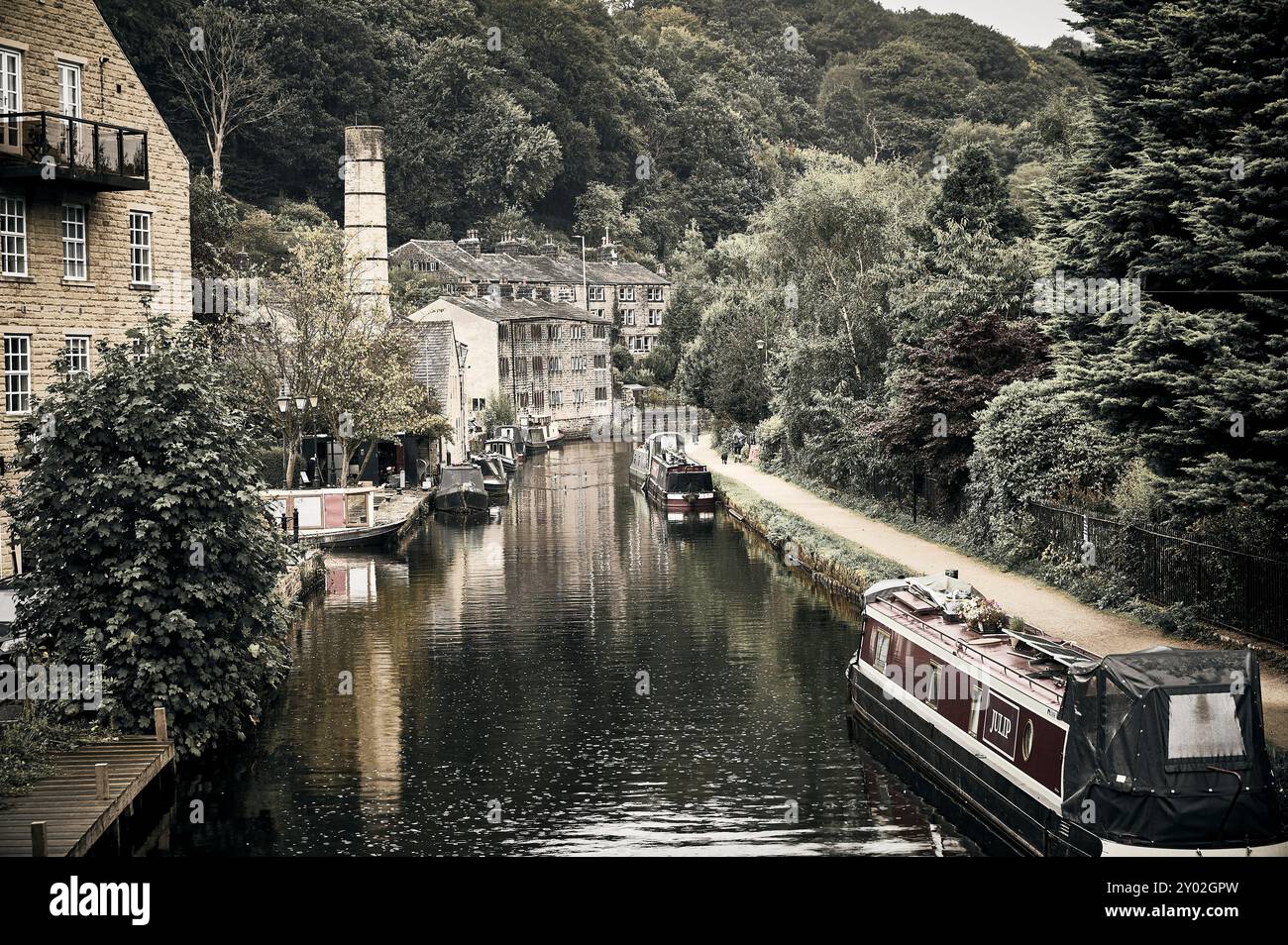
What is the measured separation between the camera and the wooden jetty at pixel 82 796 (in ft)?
45.3

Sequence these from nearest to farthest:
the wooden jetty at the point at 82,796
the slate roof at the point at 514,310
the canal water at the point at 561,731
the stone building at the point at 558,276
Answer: the wooden jetty at the point at 82,796 < the canal water at the point at 561,731 < the slate roof at the point at 514,310 < the stone building at the point at 558,276

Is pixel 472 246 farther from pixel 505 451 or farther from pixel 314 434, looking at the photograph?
pixel 314 434

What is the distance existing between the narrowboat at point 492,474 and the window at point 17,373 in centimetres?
2525

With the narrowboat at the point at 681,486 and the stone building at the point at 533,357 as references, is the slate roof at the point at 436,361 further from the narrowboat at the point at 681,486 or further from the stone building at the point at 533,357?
the narrowboat at the point at 681,486

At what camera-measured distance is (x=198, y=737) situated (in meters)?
18.5

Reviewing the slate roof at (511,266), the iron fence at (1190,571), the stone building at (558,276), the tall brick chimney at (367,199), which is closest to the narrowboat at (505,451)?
the tall brick chimney at (367,199)

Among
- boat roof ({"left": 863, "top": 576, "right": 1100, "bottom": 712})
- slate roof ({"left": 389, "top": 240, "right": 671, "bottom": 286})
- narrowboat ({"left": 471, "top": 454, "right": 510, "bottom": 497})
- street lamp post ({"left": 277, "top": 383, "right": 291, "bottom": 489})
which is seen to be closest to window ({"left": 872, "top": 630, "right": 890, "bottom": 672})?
boat roof ({"left": 863, "top": 576, "right": 1100, "bottom": 712})

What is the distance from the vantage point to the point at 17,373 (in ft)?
84.4

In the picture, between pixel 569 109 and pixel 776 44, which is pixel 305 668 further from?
pixel 776 44

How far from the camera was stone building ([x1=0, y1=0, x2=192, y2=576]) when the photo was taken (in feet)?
84.1

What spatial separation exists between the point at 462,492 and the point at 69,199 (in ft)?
72.5

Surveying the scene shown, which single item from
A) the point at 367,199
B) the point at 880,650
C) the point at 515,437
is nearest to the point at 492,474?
the point at 367,199

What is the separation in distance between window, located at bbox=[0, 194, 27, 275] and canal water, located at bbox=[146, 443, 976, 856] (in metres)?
8.46
